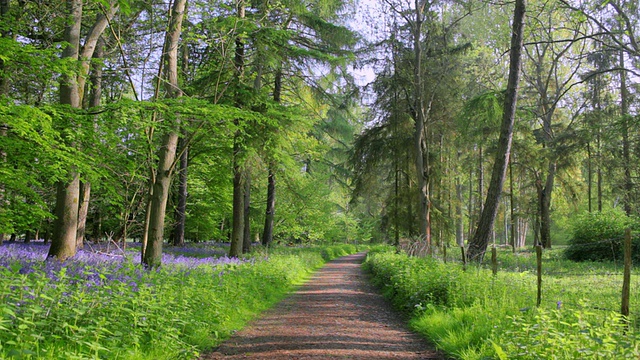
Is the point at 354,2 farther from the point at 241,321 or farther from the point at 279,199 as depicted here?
the point at 279,199

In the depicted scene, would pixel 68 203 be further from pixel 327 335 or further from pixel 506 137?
pixel 506 137

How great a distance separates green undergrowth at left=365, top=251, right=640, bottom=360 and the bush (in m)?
6.66

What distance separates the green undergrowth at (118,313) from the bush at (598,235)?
13955 mm

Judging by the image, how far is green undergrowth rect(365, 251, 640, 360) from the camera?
3748 millimetres

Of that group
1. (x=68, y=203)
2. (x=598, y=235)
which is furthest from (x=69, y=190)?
(x=598, y=235)

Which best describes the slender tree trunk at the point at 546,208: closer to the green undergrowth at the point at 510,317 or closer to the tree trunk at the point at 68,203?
the green undergrowth at the point at 510,317

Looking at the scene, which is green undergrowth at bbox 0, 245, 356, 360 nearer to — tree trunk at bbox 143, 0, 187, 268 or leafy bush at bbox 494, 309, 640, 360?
tree trunk at bbox 143, 0, 187, 268

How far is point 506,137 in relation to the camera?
40.8 feet

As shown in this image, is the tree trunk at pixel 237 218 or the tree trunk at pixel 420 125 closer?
the tree trunk at pixel 237 218

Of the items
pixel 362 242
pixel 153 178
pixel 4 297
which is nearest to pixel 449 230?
pixel 153 178

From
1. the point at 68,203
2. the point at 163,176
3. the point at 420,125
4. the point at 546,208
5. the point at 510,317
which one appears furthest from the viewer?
the point at 546,208

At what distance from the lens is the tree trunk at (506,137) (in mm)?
12391

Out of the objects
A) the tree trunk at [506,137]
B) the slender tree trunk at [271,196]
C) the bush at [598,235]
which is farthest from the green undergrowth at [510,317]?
the slender tree trunk at [271,196]

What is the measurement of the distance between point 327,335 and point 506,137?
8749 millimetres
